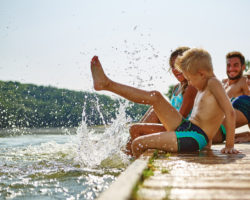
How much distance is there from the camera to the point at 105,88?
346 centimetres

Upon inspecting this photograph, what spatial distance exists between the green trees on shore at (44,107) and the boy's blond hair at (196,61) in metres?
48.0

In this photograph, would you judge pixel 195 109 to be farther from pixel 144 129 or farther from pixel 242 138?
pixel 242 138

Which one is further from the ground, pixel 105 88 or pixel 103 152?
pixel 105 88

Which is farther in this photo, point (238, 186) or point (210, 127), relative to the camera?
point (210, 127)

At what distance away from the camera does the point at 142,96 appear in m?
3.38

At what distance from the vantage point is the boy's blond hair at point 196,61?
330cm

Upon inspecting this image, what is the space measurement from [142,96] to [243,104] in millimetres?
2797

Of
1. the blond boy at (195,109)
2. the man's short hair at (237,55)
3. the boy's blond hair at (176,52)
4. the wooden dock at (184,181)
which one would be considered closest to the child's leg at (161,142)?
the blond boy at (195,109)

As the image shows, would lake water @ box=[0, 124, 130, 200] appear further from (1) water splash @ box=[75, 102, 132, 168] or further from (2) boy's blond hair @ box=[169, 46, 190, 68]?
(2) boy's blond hair @ box=[169, 46, 190, 68]

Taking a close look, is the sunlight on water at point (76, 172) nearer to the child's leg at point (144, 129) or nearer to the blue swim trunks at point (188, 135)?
the child's leg at point (144, 129)

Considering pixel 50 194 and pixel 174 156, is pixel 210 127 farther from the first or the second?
pixel 50 194

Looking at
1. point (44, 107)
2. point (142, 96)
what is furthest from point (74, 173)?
point (44, 107)

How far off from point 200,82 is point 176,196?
1997mm

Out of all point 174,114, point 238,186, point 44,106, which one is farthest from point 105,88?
point 44,106
